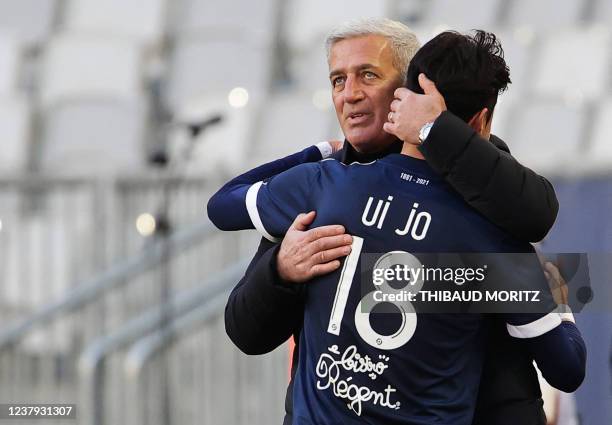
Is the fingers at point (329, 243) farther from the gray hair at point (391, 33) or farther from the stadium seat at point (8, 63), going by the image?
the stadium seat at point (8, 63)

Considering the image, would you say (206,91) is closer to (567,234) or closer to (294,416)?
(567,234)

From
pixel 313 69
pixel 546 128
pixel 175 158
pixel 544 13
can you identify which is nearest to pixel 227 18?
pixel 313 69

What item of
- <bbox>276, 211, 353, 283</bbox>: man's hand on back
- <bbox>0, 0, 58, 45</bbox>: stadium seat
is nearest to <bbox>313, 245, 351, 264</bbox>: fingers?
<bbox>276, 211, 353, 283</bbox>: man's hand on back

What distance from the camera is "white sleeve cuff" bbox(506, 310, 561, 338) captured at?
236 cm

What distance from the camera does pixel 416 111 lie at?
7.74ft

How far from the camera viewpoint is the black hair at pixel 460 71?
2350mm

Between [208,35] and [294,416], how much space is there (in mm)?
7332

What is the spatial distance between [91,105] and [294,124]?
158 centimetres

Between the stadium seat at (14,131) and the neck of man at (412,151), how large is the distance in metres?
6.54

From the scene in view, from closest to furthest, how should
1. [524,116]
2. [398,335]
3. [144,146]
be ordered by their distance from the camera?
[398,335] → [524,116] → [144,146]

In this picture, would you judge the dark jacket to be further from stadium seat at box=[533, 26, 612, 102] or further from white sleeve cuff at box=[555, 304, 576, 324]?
stadium seat at box=[533, 26, 612, 102]

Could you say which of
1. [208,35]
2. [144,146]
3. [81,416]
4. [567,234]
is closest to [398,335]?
[567,234]

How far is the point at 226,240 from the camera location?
6387 mm

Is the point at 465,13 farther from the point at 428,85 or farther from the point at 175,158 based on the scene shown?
the point at 428,85
